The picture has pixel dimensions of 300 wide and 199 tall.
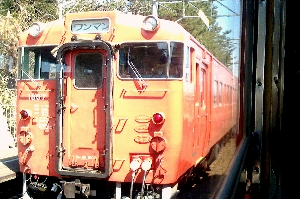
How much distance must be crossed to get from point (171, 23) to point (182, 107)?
1.00 meters

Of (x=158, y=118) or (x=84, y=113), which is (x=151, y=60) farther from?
(x=84, y=113)

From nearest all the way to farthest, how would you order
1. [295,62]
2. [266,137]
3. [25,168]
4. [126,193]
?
[266,137] → [295,62] → [126,193] → [25,168]

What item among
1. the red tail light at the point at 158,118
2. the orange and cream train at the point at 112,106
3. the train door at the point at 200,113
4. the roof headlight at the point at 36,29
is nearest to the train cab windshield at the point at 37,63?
the orange and cream train at the point at 112,106

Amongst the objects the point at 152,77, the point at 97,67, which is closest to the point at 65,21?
the point at 97,67

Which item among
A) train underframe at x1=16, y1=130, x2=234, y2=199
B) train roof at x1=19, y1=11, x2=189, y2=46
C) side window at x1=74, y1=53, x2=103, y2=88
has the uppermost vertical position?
train roof at x1=19, y1=11, x2=189, y2=46

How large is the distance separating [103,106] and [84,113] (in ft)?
0.94

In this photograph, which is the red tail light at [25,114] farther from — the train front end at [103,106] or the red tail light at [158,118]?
the red tail light at [158,118]

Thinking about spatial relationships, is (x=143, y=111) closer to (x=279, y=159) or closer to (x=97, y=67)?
(x=97, y=67)

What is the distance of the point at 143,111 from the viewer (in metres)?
4.43

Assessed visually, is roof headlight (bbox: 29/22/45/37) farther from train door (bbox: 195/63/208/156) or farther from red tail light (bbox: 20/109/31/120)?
train door (bbox: 195/63/208/156)

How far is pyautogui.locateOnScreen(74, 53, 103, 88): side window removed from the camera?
466 cm

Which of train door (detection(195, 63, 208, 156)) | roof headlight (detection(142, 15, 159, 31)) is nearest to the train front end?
roof headlight (detection(142, 15, 159, 31))

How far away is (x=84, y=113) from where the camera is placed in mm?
4691

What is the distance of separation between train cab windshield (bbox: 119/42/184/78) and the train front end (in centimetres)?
1
